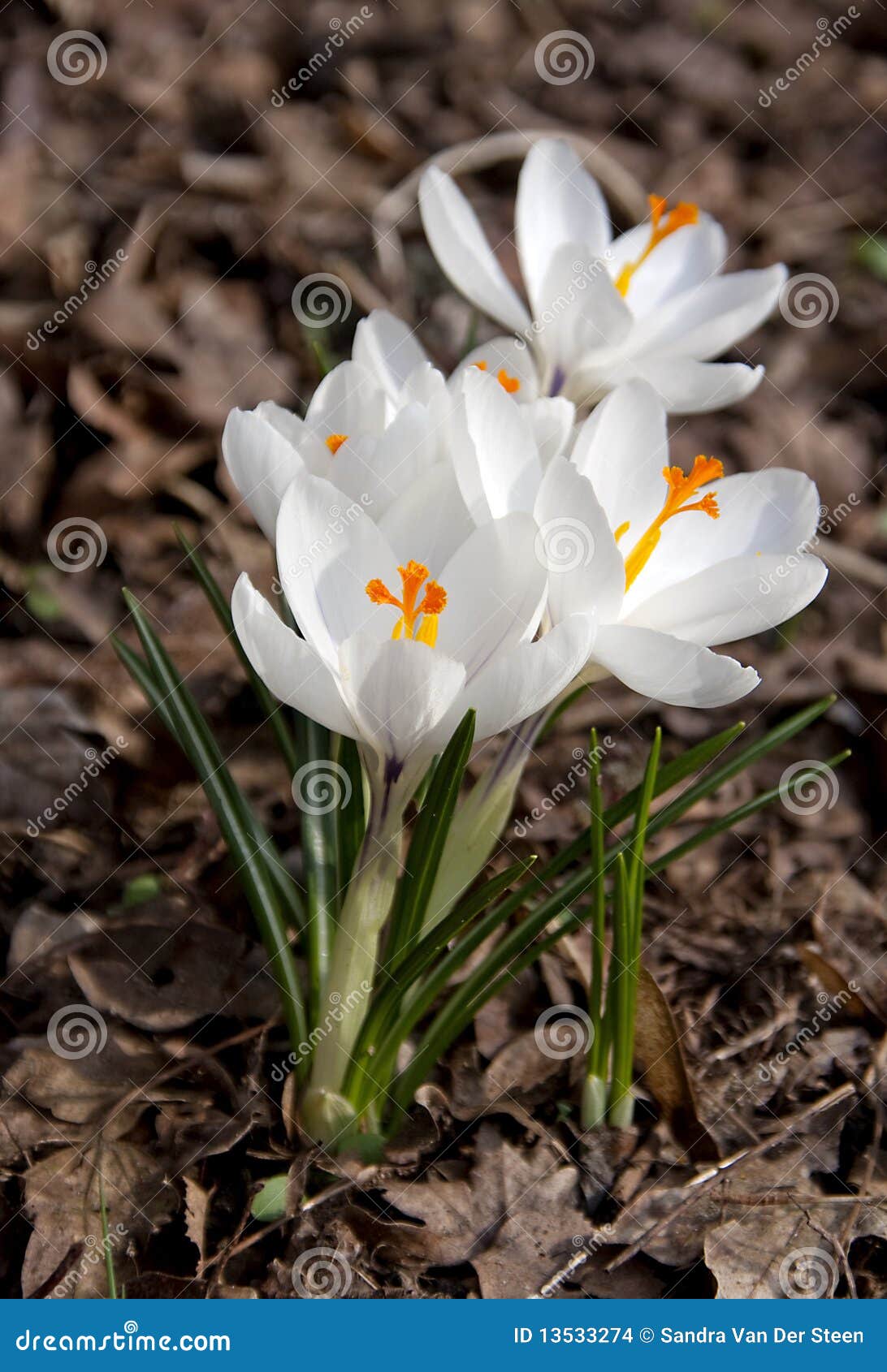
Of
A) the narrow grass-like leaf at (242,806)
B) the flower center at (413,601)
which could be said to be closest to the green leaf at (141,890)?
the narrow grass-like leaf at (242,806)

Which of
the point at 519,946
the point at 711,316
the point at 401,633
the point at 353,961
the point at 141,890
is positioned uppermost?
the point at 711,316

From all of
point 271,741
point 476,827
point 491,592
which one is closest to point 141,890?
point 271,741

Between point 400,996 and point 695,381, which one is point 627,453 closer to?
point 695,381

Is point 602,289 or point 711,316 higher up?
point 711,316

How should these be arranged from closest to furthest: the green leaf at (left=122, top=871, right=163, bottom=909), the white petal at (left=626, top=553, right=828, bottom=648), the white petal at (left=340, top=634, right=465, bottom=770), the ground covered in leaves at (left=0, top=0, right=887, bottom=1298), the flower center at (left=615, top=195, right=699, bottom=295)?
the white petal at (left=340, top=634, right=465, bottom=770), the white petal at (left=626, top=553, right=828, bottom=648), the ground covered in leaves at (left=0, top=0, right=887, bottom=1298), the flower center at (left=615, top=195, right=699, bottom=295), the green leaf at (left=122, top=871, right=163, bottom=909)

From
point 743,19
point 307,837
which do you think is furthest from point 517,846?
point 743,19

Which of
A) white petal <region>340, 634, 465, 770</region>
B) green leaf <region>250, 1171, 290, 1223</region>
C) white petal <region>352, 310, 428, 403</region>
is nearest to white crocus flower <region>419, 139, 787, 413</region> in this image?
white petal <region>352, 310, 428, 403</region>

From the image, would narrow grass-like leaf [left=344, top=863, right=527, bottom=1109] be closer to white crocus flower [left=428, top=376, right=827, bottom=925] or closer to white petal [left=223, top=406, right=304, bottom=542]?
white crocus flower [left=428, top=376, right=827, bottom=925]
